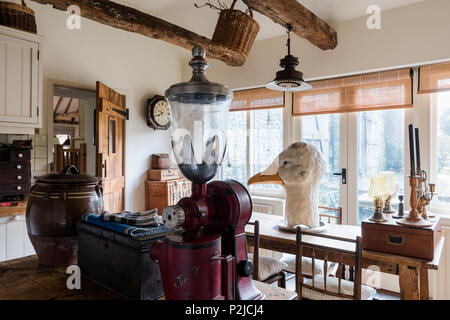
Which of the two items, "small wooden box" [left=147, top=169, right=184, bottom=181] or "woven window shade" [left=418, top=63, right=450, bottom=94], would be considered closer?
"woven window shade" [left=418, top=63, right=450, bottom=94]

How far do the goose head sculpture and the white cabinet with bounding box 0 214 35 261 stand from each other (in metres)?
2.09

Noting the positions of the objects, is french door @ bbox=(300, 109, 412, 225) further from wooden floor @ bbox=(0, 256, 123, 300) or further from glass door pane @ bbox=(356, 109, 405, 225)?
wooden floor @ bbox=(0, 256, 123, 300)

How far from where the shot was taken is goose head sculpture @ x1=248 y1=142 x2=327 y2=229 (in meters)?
2.19

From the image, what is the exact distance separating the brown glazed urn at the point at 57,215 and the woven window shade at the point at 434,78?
10.2ft

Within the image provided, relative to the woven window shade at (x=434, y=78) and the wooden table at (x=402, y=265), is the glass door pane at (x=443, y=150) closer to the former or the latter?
the woven window shade at (x=434, y=78)

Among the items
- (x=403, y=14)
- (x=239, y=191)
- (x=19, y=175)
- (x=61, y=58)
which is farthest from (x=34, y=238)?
(x=403, y=14)

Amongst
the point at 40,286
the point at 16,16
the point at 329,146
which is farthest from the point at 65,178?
the point at 329,146

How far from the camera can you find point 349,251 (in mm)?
1820

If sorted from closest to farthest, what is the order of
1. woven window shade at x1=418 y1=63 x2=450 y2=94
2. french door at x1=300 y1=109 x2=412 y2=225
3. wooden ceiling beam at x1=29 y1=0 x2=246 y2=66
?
wooden ceiling beam at x1=29 y1=0 x2=246 y2=66
woven window shade at x1=418 y1=63 x2=450 y2=94
french door at x1=300 y1=109 x2=412 y2=225

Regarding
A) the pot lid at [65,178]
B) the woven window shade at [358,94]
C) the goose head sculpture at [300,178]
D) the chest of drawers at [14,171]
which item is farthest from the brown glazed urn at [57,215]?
the woven window shade at [358,94]

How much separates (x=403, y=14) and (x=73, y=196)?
335cm

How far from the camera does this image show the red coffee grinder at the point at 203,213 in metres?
0.80

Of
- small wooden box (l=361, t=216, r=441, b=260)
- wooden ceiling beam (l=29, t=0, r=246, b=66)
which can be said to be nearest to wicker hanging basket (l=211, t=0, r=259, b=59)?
wooden ceiling beam (l=29, t=0, r=246, b=66)

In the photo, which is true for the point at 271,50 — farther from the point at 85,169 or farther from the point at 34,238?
the point at 34,238
